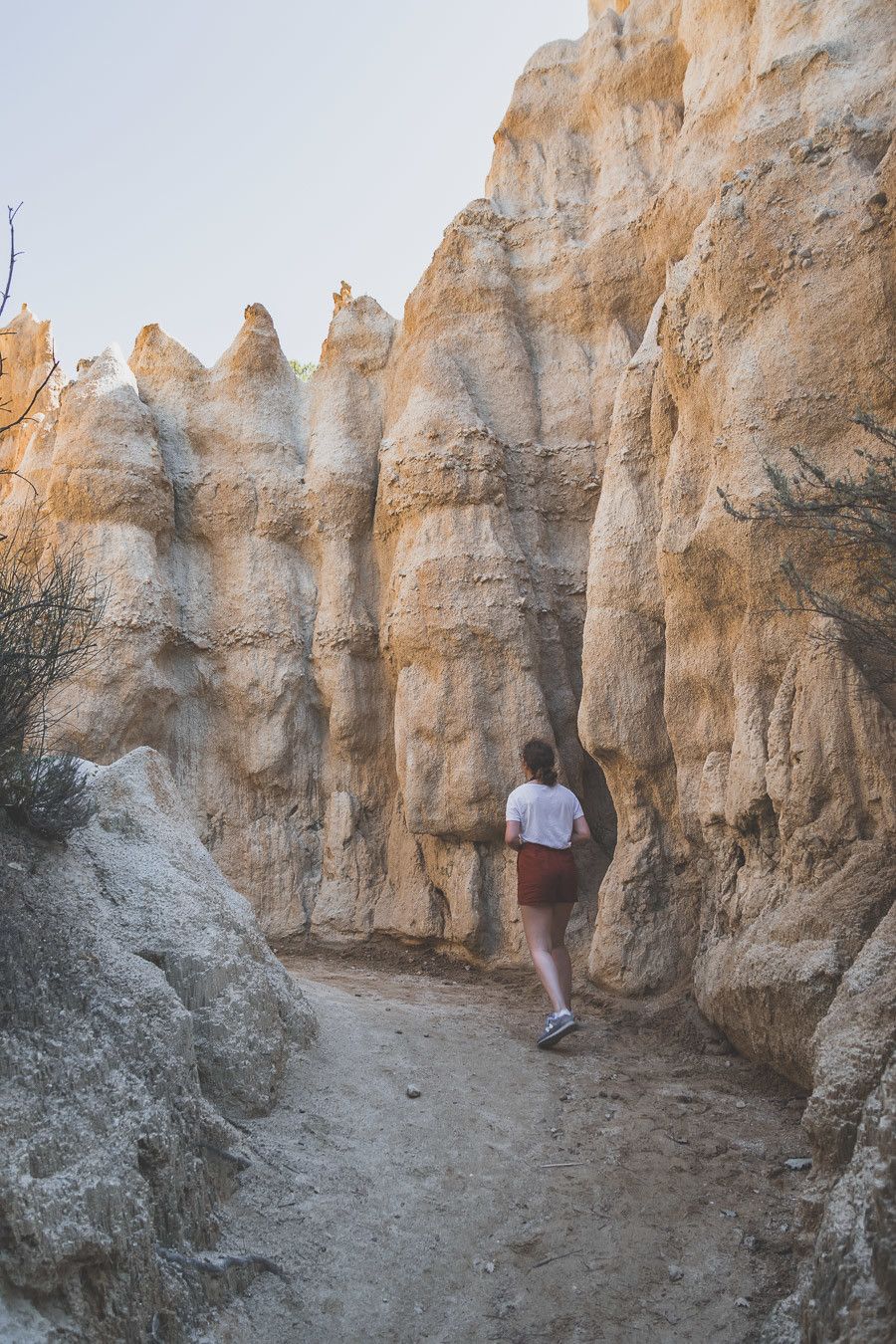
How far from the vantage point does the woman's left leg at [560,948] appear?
18.2 ft

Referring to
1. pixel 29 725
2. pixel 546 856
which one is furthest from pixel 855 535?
pixel 29 725

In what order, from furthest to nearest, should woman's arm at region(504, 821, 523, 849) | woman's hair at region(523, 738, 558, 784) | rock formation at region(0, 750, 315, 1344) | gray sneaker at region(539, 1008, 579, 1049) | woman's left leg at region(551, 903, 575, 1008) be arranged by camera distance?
woman's hair at region(523, 738, 558, 784)
woman's arm at region(504, 821, 523, 849)
woman's left leg at region(551, 903, 575, 1008)
gray sneaker at region(539, 1008, 579, 1049)
rock formation at region(0, 750, 315, 1344)

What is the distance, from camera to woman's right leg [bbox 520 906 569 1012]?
5.39 m

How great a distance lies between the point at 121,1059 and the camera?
3.20 meters

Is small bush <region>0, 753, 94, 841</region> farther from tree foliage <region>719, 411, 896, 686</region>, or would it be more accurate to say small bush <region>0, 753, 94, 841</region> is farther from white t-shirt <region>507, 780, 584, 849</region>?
tree foliage <region>719, 411, 896, 686</region>

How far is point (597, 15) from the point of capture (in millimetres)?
9641

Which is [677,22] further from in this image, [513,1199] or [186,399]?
[513,1199]

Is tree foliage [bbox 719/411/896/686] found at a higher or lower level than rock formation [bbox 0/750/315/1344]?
higher

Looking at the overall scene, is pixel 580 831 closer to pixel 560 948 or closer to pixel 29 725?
pixel 560 948

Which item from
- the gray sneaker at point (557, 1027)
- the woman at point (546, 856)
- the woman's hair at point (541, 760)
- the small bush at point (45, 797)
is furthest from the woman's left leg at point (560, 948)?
the small bush at point (45, 797)

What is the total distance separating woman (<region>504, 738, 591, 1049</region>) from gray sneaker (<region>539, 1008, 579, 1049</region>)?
8.7 inches

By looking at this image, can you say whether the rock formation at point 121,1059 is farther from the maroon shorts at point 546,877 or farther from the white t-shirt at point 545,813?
the white t-shirt at point 545,813

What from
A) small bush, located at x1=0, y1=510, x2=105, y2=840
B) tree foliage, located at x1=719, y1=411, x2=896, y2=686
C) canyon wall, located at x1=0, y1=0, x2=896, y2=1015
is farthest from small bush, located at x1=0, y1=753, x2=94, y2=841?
canyon wall, located at x1=0, y1=0, x2=896, y2=1015

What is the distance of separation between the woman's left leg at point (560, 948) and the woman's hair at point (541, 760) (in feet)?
2.39
